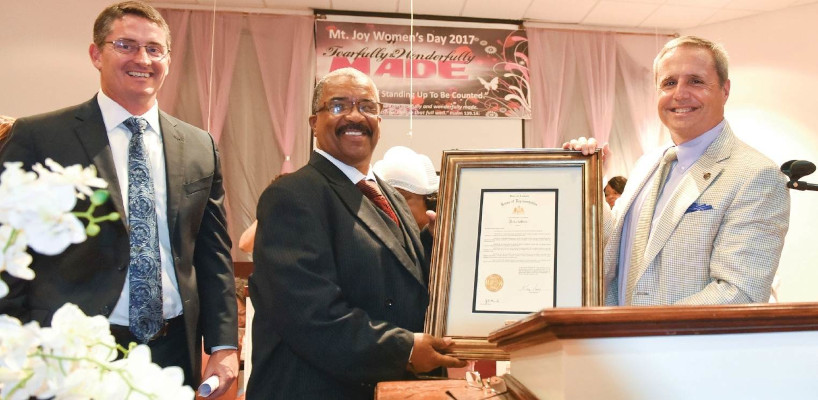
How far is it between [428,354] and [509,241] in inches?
14.7

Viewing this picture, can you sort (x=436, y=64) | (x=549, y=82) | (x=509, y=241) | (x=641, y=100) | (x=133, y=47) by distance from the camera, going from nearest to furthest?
(x=509, y=241) < (x=133, y=47) < (x=436, y=64) < (x=549, y=82) < (x=641, y=100)

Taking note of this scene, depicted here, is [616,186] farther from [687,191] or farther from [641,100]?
[687,191]

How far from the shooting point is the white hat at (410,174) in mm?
3285

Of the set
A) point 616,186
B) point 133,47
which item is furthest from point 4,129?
point 616,186

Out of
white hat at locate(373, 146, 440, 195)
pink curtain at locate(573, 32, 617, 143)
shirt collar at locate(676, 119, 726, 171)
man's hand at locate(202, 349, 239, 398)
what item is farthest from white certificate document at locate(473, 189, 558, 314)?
pink curtain at locate(573, 32, 617, 143)

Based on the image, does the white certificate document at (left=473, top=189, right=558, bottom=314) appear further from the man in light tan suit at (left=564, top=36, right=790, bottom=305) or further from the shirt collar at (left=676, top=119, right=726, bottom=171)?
the shirt collar at (left=676, top=119, right=726, bottom=171)

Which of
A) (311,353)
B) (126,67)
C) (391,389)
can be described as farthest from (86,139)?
(391,389)

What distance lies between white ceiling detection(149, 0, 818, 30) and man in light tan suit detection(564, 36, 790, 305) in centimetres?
539

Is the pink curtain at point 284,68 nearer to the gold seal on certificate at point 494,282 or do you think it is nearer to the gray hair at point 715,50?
the gray hair at point 715,50

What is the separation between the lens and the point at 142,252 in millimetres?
2020

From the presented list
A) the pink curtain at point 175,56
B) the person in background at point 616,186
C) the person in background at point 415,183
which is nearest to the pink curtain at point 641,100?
the person in background at point 616,186

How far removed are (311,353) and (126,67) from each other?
1.10 metres

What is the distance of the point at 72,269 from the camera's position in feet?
6.25

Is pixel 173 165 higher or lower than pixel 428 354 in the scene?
higher
